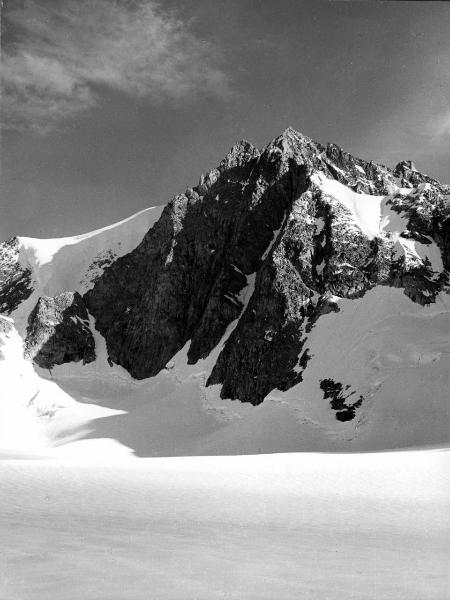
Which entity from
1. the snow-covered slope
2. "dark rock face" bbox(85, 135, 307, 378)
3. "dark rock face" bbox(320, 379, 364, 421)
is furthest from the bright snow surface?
the snow-covered slope

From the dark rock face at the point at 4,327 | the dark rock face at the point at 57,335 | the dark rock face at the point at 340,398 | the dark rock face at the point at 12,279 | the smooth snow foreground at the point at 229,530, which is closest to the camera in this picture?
the smooth snow foreground at the point at 229,530

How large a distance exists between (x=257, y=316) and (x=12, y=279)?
175 ft

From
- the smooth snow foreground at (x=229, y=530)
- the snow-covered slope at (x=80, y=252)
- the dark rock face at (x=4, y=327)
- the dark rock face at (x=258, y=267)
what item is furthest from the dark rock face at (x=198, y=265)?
the smooth snow foreground at (x=229, y=530)

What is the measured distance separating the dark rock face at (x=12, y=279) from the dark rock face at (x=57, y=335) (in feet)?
32.8

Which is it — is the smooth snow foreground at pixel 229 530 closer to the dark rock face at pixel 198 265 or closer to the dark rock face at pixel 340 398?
the dark rock face at pixel 340 398

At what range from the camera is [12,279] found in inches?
3551

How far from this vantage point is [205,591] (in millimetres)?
6742

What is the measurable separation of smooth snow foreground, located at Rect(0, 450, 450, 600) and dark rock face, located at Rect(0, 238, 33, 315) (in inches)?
2675

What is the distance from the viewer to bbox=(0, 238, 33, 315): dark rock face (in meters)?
84.4

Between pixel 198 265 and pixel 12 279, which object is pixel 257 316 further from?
pixel 12 279

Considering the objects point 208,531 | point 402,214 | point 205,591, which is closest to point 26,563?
point 205,591

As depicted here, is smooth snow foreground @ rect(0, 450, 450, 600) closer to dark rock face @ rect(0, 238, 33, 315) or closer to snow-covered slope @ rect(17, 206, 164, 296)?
snow-covered slope @ rect(17, 206, 164, 296)

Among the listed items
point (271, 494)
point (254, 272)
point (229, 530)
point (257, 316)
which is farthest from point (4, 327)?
point (229, 530)

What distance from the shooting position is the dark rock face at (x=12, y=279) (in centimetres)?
8444
